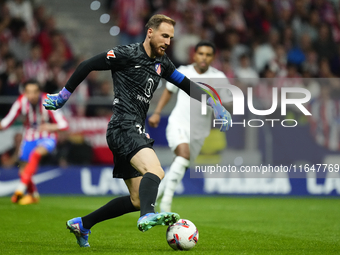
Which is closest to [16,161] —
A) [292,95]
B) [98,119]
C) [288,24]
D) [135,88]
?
[98,119]

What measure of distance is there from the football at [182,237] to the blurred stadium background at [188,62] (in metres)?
7.21

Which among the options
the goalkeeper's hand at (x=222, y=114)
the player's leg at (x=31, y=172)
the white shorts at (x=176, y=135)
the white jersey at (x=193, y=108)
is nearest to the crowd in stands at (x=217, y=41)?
the player's leg at (x=31, y=172)

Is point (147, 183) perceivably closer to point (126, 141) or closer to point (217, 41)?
point (126, 141)

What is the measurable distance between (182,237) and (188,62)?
1020cm

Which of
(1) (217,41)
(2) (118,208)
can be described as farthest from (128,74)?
(1) (217,41)

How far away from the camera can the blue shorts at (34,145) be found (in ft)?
33.2

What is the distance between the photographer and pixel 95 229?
22.2ft

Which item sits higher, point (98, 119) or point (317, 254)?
point (98, 119)

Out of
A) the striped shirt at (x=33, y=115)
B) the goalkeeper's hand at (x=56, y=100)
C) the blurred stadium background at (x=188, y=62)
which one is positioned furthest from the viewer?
the blurred stadium background at (x=188, y=62)

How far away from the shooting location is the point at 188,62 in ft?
48.2

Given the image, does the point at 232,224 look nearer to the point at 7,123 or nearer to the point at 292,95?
the point at 7,123

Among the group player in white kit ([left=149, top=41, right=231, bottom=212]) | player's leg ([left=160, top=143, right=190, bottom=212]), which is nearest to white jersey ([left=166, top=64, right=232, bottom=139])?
player in white kit ([left=149, top=41, right=231, bottom=212])

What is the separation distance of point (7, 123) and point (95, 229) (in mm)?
3842

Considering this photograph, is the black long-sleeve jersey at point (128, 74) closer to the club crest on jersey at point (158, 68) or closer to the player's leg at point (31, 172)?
the club crest on jersey at point (158, 68)
